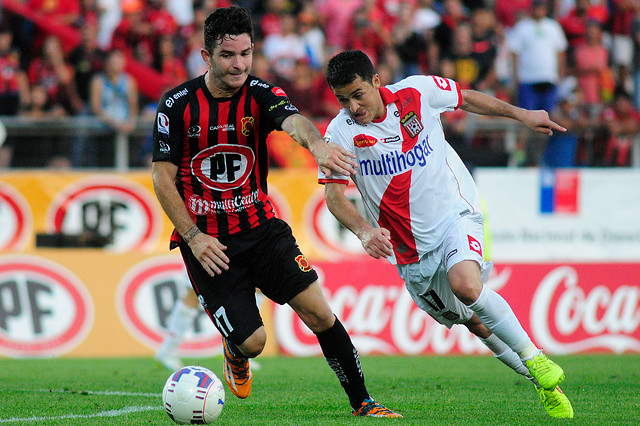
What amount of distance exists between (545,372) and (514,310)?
663 cm

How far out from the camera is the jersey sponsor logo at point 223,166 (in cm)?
632

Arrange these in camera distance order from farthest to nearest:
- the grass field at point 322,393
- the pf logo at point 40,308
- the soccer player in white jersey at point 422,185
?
the pf logo at point 40,308
the soccer player in white jersey at point 422,185
the grass field at point 322,393

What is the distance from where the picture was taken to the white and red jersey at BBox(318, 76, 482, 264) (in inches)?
264

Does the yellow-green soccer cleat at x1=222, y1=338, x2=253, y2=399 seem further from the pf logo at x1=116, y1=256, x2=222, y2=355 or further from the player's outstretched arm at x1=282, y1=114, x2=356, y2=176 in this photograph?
the pf logo at x1=116, y1=256, x2=222, y2=355

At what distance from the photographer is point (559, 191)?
1394 centimetres

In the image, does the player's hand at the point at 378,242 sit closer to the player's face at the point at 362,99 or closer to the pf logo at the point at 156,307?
the player's face at the point at 362,99

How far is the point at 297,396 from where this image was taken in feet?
25.0

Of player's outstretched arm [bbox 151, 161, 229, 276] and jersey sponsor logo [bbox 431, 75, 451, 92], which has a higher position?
jersey sponsor logo [bbox 431, 75, 451, 92]

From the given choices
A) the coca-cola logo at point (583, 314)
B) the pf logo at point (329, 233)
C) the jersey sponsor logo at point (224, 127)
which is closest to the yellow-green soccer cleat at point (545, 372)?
the jersey sponsor logo at point (224, 127)

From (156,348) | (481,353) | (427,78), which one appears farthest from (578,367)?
(156,348)

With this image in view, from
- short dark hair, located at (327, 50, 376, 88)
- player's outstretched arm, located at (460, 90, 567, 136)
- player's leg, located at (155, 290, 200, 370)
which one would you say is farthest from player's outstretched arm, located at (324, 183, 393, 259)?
player's leg, located at (155, 290, 200, 370)

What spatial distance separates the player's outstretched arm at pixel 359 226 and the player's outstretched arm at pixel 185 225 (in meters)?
0.85

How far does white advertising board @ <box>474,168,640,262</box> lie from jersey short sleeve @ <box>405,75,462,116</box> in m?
7.15

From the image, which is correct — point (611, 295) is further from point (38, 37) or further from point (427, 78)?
point (38, 37)
